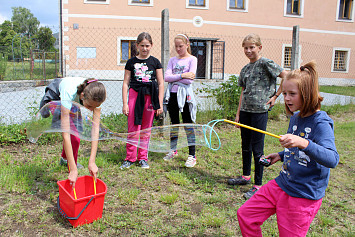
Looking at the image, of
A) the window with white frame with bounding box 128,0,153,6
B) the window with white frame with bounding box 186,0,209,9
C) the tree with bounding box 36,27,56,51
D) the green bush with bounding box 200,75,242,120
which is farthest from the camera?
the tree with bounding box 36,27,56,51

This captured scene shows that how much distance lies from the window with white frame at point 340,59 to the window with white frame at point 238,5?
809 cm

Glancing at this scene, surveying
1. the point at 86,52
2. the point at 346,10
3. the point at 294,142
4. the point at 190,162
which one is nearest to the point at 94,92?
the point at 294,142

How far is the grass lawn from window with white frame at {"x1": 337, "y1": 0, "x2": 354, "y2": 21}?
2140 cm

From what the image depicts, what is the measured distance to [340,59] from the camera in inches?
863

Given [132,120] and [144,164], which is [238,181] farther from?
[132,120]

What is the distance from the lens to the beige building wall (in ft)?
54.3

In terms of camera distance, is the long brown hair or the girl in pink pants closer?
the long brown hair

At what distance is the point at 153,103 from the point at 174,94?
346 millimetres

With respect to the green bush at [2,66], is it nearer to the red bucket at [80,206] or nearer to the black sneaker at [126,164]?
the black sneaker at [126,164]

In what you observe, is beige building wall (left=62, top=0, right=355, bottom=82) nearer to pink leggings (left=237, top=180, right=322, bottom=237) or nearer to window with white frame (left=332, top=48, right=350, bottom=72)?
window with white frame (left=332, top=48, right=350, bottom=72)

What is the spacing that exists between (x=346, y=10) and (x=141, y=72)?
24.2 metres

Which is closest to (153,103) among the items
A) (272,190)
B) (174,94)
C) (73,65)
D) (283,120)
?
(174,94)

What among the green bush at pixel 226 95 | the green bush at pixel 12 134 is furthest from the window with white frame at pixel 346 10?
the green bush at pixel 12 134

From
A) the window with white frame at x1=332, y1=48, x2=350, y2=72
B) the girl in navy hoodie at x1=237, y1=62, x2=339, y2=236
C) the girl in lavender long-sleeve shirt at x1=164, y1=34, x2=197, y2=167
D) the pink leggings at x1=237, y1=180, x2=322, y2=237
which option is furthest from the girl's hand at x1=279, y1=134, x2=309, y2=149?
the window with white frame at x1=332, y1=48, x2=350, y2=72
